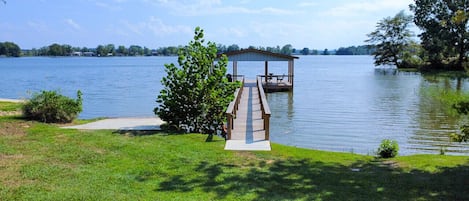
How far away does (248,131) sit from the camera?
37.1ft

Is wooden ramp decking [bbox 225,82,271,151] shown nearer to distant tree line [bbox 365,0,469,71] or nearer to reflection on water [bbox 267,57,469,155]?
reflection on water [bbox 267,57,469,155]

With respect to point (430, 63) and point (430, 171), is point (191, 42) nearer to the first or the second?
point (430, 171)

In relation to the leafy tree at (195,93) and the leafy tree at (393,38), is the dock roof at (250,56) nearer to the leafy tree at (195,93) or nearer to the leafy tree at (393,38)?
the leafy tree at (195,93)

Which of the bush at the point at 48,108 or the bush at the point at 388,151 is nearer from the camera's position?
the bush at the point at 388,151

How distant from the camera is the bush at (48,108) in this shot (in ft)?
37.8

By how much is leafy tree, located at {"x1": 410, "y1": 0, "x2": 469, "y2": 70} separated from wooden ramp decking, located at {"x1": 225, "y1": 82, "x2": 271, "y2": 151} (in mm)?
40164

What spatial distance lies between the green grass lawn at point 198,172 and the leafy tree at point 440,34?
4618 cm

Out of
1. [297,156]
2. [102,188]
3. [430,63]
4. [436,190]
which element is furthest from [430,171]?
[430,63]

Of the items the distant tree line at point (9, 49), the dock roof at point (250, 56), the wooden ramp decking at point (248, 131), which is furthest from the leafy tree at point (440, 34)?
the distant tree line at point (9, 49)

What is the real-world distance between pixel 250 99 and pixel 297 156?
11.3 m

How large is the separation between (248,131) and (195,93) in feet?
5.78

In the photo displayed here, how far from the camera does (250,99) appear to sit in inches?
769

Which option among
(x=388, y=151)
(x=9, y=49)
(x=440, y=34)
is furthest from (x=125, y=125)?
(x=9, y=49)

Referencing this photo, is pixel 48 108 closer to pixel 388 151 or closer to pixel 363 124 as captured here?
pixel 388 151
